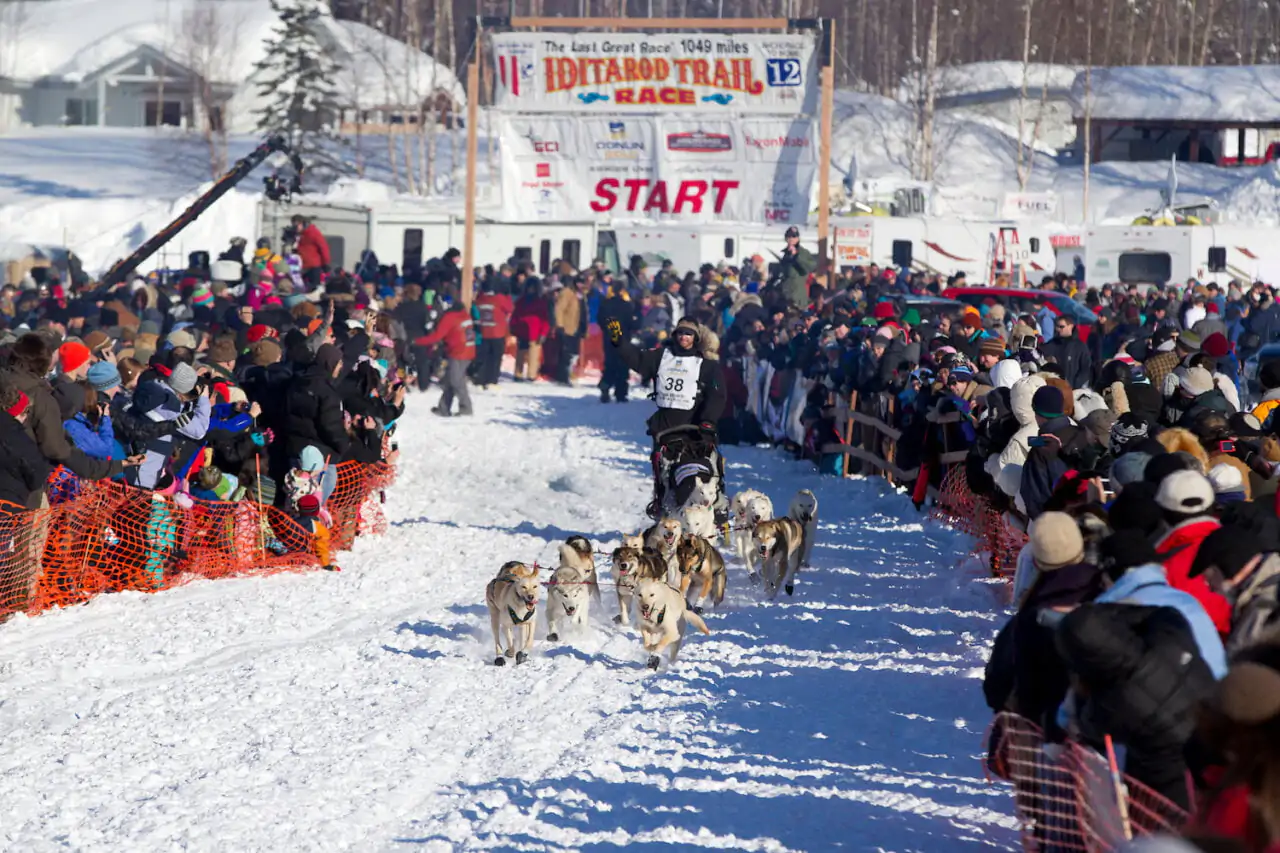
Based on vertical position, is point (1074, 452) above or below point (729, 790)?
above

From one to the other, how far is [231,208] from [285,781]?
34.5m

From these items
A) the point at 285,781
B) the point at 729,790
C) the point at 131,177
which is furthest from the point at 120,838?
the point at 131,177

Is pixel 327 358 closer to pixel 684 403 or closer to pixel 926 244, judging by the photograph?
pixel 684 403

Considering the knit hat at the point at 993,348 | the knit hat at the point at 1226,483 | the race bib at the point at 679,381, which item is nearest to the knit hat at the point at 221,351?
the race bib at the point at 679,381

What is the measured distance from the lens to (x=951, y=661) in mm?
8109

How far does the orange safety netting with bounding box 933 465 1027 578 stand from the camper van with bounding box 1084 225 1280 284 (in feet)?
70.1

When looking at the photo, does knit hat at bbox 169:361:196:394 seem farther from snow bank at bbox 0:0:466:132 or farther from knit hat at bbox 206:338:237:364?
snow bank at bbox 0:0:466:132

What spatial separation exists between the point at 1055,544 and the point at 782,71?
18.8 metres

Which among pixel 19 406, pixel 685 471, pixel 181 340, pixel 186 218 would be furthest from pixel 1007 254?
pixel 19 406

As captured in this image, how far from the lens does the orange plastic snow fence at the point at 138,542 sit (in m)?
9.09

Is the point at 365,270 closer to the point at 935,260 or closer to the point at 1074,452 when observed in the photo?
the point at 935,260

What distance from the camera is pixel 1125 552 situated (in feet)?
16.1

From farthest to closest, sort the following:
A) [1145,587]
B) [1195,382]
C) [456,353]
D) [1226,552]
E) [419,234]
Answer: [419,234] < [456,353] < [1195,382] < [1226,552] < [1145,587]

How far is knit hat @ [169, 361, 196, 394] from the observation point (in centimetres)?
1005
